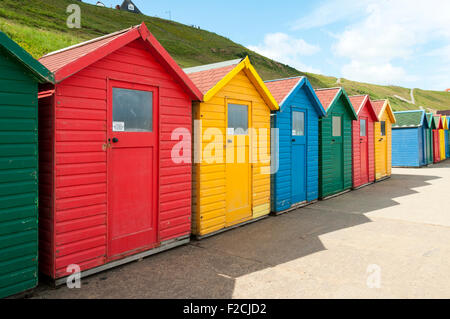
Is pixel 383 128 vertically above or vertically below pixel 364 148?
above

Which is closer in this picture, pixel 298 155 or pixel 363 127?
pixel 298 155

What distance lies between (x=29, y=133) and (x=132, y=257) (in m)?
2.19

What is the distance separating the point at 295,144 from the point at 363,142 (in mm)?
5140

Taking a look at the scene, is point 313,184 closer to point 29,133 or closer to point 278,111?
point 278,111

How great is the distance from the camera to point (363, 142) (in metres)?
12.4

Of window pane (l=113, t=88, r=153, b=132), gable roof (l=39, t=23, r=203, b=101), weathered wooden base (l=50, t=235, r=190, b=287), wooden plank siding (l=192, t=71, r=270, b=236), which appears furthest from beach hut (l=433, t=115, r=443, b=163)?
window pane (l=113, t=88, r=153, b=132)

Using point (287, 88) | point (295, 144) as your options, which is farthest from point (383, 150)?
point (287, 88)

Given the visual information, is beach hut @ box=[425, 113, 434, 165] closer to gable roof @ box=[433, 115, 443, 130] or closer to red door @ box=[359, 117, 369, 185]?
gable roof @ box=[433, 115, 443, 130]

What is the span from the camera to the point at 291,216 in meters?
7.71

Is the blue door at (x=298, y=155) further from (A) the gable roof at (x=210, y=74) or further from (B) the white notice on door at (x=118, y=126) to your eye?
(B) the white notice on door at (x=118, y=126)

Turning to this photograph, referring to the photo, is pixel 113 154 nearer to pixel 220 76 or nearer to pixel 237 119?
pixel 220 76

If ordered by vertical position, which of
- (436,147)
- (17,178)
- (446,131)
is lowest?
(17,178)
